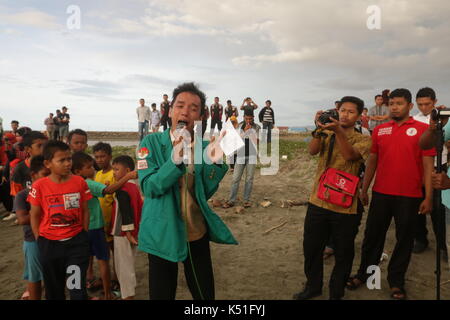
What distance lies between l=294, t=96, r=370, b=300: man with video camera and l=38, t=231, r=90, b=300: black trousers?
2352mm

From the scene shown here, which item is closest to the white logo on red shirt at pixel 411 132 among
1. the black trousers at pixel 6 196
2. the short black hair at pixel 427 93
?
the short black hair at pixel 427 93

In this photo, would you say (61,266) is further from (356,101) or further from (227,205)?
(227,205)

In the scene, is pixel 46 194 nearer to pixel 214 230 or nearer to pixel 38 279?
pixel 38 279

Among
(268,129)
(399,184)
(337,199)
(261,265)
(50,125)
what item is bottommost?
(261,265)

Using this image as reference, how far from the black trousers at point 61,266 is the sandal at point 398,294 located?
3.35 metres

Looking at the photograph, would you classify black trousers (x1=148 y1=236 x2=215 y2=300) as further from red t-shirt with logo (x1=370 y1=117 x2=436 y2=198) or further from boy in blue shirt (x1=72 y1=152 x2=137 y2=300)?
red t-shirt with logo (x1=370 y1=117 x2=436 y2=198)

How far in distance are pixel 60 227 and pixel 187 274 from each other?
131 cm

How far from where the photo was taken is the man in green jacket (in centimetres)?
187

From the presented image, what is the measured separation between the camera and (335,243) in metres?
3.19

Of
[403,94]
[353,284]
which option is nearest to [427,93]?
[403,94]

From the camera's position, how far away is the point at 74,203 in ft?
8.73

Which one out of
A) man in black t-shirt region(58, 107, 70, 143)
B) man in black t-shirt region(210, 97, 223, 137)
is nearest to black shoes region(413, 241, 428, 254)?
man in black t-shirt region(210, 97, 223, 137)

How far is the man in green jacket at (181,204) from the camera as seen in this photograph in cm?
187

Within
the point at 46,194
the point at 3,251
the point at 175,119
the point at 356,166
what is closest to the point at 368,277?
the point at 356,166
